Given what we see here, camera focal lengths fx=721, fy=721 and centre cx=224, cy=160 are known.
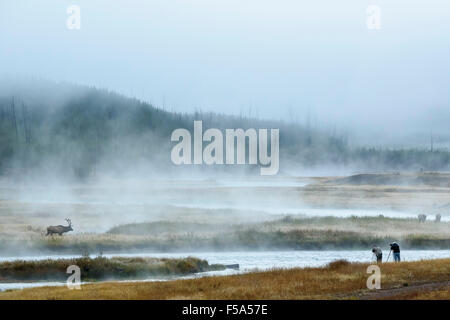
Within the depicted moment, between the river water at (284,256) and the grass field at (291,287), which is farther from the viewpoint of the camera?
the river water at (284,256)

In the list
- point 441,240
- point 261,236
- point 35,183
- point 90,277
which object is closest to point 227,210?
point 261,236

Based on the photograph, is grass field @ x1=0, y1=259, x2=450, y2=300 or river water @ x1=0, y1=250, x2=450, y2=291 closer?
grass field @ x1=0, y1=259, x2=450, y2=300

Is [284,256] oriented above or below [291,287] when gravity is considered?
below

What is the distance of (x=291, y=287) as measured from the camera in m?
35.8

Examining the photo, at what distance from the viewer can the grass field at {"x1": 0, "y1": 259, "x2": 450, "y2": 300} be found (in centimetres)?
3350

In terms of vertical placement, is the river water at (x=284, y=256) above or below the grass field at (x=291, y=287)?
below

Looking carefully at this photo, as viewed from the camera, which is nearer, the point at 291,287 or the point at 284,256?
the point at 291,287

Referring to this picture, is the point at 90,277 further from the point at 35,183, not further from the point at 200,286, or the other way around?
the point at 35,183

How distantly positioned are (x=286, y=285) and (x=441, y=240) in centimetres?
3872

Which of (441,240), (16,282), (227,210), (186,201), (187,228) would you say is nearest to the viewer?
(16,282)

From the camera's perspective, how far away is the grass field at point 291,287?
110 feet

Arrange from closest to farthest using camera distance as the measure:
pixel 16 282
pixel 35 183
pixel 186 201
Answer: pixel 16 282
pixel 186 201
pixel 35 183

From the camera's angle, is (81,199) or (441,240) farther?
(81,199)

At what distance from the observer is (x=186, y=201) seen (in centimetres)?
12600
